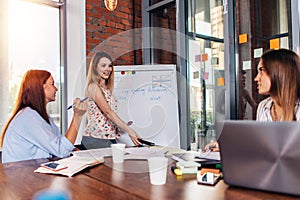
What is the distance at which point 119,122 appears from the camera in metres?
2.44

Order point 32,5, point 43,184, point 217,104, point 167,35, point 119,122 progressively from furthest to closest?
point 167,35 → point 32,5 → point 217,104 → point 119,122 → point 43,184

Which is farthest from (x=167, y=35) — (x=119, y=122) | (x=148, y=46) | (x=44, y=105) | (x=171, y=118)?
(x=44, y=105)

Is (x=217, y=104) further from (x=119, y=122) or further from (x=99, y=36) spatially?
(x=99, y=36)

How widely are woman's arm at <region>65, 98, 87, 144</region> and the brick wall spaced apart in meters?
1.31

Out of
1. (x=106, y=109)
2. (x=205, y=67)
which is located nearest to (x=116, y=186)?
(x=106, y=109)

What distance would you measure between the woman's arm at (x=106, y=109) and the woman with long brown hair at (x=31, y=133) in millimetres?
402

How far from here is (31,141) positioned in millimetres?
1623

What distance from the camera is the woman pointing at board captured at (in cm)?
211

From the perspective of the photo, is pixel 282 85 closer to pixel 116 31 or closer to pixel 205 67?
pixel 205 67

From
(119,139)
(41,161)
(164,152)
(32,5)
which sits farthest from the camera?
(32,5)

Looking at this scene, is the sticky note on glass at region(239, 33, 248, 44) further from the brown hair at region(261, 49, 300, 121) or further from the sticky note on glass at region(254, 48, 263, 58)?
the brown hair at region(261, 49, 300, 121)

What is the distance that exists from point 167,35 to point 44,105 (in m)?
2.14

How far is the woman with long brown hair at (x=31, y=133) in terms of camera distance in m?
1.61

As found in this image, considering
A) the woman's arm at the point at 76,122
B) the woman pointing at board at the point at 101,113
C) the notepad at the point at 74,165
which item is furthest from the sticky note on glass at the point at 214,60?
the notepad at the point at 74,165
